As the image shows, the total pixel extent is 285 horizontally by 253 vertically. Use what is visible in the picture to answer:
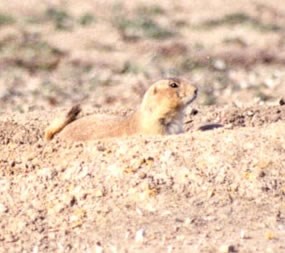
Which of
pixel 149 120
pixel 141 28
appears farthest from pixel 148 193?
pixel 141 28

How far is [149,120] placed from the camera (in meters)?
8.62

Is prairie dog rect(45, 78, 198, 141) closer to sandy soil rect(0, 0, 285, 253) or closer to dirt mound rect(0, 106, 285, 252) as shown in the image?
sandy soil rect(0, 0, 285, 253)

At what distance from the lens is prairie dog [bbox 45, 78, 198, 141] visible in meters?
8.52

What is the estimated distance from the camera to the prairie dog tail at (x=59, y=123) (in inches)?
347

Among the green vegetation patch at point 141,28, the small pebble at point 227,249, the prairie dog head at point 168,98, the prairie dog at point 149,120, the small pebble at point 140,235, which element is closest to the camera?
the small pebble at point 227,249

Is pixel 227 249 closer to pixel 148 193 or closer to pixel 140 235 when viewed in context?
pixel 140 235

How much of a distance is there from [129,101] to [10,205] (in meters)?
6.91

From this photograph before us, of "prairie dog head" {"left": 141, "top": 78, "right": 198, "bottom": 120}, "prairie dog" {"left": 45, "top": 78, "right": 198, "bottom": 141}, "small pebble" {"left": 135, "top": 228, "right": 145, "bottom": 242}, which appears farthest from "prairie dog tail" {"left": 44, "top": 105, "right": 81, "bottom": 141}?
"small pebble" {"left": 135, "top": 228, "right": 145, "bottom": 242}

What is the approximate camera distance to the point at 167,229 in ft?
20.3

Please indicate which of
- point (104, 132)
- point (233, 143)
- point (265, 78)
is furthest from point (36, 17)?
point (233, 143)

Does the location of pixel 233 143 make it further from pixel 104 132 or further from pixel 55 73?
pixel 55 73

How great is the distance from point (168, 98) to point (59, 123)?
86 centimetres

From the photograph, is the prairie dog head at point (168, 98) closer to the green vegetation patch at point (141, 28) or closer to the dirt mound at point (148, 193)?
the dirt mound at point (148, 193)

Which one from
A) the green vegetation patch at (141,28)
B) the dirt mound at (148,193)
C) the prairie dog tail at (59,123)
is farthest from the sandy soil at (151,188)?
the green vegetation patch at (141,28)
